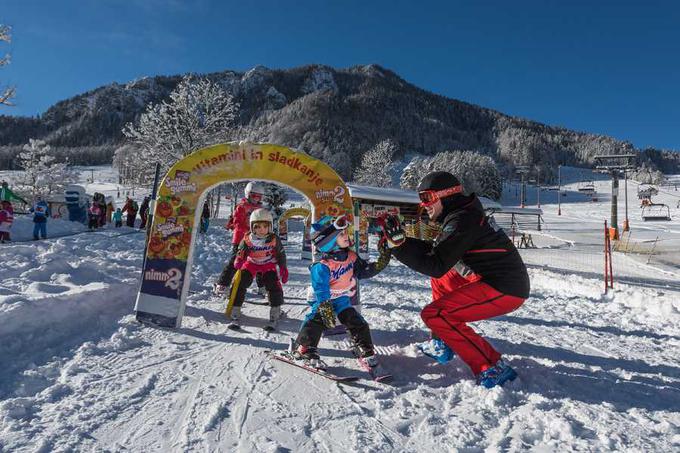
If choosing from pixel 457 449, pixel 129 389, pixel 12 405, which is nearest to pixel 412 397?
pixel 457 449

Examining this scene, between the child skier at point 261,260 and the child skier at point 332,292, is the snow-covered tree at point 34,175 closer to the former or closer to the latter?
the child skier at point 261,260

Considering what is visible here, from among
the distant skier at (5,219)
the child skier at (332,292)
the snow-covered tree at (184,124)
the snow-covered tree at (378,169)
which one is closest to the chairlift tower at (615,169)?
the snow-covered tree at (378,169)

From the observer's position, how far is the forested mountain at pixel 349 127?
126 meters

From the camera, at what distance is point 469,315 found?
3699mm

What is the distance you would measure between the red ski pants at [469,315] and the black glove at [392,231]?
0.72 meters

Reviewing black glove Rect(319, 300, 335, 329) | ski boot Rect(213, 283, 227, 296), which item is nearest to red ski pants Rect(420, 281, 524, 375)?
black glove Rect(319, 300, 335, 329)

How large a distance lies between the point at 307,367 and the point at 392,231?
1651 millimetres

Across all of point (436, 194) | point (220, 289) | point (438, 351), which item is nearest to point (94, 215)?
point (220, 289)

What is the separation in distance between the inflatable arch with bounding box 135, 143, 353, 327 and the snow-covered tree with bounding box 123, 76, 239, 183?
77.3ft

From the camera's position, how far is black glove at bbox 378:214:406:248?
3.44 meters

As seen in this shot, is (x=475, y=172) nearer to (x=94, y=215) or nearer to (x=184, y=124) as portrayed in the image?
(x=184, y=124)

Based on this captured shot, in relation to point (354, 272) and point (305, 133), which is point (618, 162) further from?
point (305, 133)

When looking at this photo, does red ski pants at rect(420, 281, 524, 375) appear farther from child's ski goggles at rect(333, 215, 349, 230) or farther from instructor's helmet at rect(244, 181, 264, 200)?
instructor's helmet at rect(244, 181, 264, 200)

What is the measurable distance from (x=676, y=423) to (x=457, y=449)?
1.74 m
